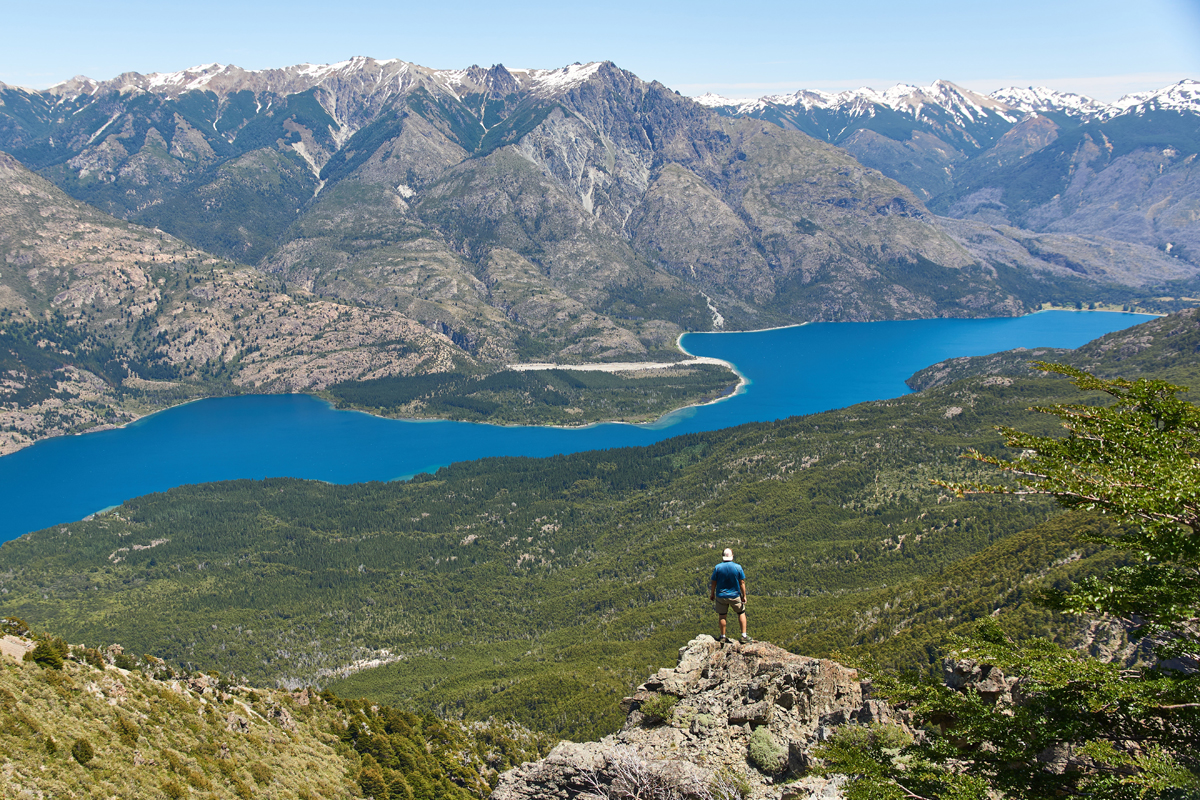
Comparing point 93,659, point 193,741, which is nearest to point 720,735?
point 193,741

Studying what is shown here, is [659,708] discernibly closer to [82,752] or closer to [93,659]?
[82,752]

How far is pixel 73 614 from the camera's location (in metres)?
182

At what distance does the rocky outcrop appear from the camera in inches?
1362

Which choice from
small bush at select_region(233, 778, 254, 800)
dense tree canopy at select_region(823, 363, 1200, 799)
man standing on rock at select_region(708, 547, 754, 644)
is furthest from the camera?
small bush at select_region(233, 778, 254, 800)

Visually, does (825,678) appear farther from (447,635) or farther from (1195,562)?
(447,635)

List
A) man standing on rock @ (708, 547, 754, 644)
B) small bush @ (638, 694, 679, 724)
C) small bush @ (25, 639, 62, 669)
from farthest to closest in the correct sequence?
1. small bush @ (25, 639, 62, 669)
2. small bush @ (638, 694, 679, 724)
3. man standing on rock @ (708, 547, 754, 644)

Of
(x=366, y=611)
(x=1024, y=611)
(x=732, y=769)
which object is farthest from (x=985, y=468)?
(x=732, y=769)

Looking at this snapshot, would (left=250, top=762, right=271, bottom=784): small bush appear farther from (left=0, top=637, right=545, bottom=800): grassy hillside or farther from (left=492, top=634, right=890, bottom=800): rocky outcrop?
(left=492, top=634, right=890, bottom=800): rocky outcrop

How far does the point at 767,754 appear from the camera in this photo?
120 feet

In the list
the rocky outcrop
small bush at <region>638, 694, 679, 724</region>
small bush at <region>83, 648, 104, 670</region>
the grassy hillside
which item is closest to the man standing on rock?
Answer: the rocky outcrop

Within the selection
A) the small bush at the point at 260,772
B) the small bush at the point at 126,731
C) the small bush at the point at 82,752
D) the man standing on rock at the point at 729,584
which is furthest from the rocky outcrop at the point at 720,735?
the small bush at the point at 260,772

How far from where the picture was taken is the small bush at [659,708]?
42.4m

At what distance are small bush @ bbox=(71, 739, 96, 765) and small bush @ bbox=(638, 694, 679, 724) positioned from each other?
37.5m

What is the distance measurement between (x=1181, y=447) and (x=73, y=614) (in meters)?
224
